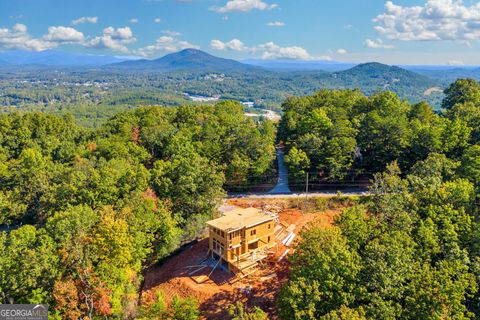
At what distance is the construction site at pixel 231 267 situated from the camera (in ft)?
74.7

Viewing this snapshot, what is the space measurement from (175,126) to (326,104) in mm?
23647

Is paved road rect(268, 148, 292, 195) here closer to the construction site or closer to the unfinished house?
the construction site

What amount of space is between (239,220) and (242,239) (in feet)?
5.04

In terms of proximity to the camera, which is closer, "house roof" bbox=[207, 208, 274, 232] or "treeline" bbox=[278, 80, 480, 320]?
"treeline" bbox=[278, 80, 480, 320]

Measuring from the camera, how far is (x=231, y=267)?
81.9 feet

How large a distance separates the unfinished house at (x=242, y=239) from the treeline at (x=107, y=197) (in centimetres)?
416

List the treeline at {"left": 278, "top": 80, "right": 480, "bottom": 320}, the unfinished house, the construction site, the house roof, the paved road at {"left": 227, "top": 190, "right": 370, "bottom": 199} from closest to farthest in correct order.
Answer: the treeline at {"left": 278, "top": 80, "right": 480, "bottom": 320} < the construction site < the unfinished house < the house roof < the paved road at {"left": 227, "top": 190, "right": 370, "bottom": 199}

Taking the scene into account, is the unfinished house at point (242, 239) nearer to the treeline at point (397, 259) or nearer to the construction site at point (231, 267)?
the construction site at point (231, 267)

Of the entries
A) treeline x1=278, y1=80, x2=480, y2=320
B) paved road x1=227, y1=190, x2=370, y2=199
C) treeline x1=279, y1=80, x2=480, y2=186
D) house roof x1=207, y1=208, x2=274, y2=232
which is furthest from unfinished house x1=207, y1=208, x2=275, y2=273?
treeline x1=279, y1=80, x2=480, y2=186

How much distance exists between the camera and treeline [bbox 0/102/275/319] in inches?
797

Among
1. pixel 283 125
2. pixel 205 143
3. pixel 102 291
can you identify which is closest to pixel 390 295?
pixel 102 291

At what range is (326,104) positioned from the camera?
50844 mm

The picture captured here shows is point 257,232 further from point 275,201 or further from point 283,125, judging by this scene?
point 283,125

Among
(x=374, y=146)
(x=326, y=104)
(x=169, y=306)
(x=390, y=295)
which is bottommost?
(x=169, y=306)
